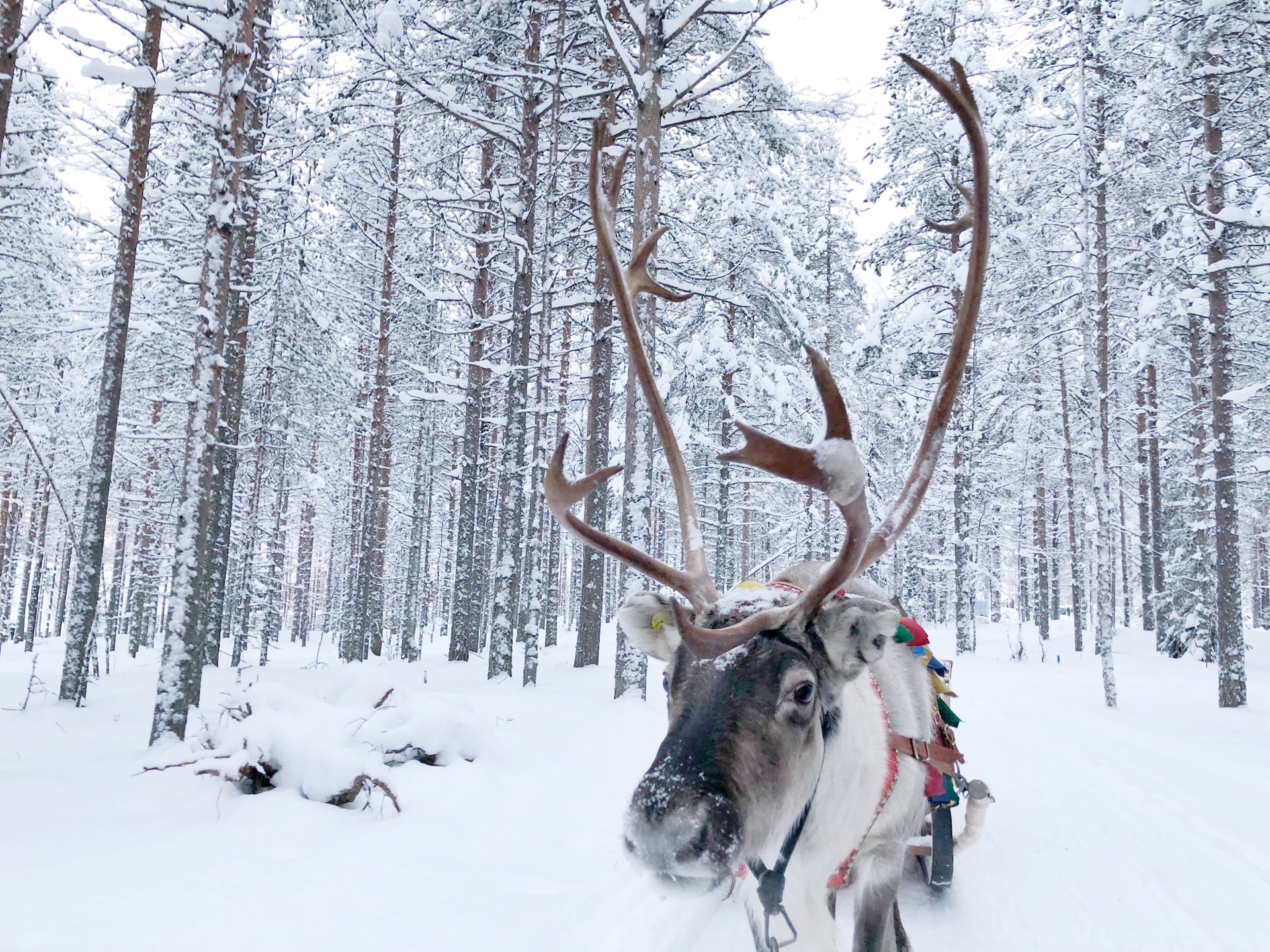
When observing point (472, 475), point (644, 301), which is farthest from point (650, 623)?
point (472, 475)

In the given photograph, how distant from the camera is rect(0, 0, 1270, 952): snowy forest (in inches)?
310

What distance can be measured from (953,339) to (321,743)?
496 cm

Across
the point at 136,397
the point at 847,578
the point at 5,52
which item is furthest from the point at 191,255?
the point at 847,578

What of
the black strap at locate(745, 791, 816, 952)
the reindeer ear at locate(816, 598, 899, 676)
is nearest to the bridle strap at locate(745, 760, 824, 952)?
the black strap at locate(745, 791, 816, 952)

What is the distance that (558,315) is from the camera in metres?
20.8

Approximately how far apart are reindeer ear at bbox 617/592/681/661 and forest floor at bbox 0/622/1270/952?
1655 millimetres

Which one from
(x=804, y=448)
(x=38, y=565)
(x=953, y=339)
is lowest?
(x=38, y=565)

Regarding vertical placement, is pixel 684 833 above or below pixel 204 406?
below

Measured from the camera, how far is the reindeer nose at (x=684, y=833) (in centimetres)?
185

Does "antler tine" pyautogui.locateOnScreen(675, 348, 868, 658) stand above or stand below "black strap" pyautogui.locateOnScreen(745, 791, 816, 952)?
above

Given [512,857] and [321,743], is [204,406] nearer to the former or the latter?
[321,743]

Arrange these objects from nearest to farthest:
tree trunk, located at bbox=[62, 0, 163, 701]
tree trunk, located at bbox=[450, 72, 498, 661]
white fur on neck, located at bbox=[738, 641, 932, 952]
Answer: white fur on neck, located at bbox=[738, 641, 932, 952] → tree trunk, located at bbox=[62, 0, 163, 701] → tree trunk, located at bbox=[450, 72, 498, 661]

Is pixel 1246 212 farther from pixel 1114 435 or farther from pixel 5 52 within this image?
pixel 1114 435

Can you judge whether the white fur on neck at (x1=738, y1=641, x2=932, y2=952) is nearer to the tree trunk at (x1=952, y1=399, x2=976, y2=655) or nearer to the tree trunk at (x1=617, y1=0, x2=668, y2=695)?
the tree trunk at (x1=617, y1=0, x2=668, y2=695)
